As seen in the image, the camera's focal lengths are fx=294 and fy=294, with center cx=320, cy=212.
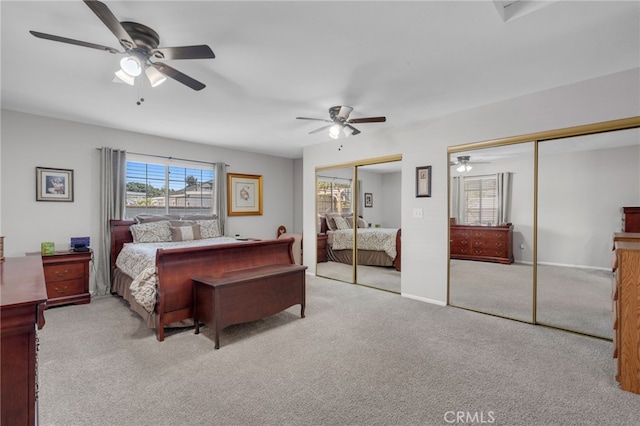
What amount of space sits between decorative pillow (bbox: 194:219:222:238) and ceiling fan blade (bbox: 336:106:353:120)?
10.0ft

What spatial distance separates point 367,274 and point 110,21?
178 inches

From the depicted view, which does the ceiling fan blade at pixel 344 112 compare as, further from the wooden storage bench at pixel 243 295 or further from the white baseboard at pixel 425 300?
the white baseboard at pixel 425 300

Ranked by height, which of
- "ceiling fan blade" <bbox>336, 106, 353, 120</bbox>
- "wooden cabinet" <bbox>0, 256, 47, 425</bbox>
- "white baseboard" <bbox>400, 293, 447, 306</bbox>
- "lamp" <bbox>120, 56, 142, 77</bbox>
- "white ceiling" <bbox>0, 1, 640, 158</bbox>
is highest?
"white ceiling" <bbox>0, 1, 640, 158</bbox>

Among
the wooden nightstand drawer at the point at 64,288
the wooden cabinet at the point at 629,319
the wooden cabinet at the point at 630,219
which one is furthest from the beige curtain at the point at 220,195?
the wooden cabinet at the point at 630,219

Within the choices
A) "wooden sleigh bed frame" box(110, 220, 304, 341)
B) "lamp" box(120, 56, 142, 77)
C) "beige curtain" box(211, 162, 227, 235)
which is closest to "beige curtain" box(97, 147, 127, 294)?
"wooden sleigh bed frame" box(110, 220, 304, 341)

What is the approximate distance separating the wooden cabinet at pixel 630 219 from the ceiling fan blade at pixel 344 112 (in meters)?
3.23

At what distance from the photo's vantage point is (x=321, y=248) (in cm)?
560

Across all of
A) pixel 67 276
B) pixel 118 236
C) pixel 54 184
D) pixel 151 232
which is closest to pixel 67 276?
pixel 67 276

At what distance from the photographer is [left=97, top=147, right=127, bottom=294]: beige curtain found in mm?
4355

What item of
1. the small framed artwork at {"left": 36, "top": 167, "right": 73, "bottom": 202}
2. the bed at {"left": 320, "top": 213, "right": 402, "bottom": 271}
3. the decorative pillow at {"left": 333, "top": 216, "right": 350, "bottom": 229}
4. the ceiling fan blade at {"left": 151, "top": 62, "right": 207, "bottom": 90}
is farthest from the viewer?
the decorative pillow at {"left": 333, "top": 216, "right": 350, "bottom": 229}

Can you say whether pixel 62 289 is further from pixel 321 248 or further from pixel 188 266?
pixel 321 248

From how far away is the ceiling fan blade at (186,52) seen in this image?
1.90 meters

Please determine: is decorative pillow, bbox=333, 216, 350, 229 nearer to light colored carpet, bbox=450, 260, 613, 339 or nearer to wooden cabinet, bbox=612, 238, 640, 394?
light colored carpet, bbox=450, 260, 613, 339

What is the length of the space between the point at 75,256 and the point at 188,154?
2.41 meters
